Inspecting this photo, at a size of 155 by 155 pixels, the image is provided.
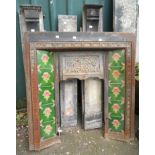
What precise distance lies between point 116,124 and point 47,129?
26.4 inches

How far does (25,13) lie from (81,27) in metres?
0.63

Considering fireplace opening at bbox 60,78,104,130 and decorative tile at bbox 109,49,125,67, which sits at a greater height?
decorative tile at bbox 109,49,125,67

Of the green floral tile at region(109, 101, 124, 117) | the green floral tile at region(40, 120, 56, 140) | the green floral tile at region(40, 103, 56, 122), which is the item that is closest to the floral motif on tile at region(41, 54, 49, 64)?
the green floral tile at region(40, 103, 56, 122)

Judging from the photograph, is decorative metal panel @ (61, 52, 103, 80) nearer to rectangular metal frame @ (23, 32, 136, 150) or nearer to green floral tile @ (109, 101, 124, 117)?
rectangular metal frame @ (23, 32, 136, 150)

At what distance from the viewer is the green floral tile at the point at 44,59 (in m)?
1.68

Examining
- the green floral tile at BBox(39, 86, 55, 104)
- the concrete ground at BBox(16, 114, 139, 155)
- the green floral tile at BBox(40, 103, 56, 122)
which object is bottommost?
the concrete ground at BBox(16, 114, 139, 155)

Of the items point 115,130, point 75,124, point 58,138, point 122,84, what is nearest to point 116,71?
point 122,84

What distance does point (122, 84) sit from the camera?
1.84m

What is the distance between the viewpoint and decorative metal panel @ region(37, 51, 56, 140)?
1704mm

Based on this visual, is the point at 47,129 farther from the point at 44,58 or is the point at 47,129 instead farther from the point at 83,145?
the point at 44,58

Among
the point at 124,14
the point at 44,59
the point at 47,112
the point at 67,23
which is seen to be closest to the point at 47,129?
the point at 47,112

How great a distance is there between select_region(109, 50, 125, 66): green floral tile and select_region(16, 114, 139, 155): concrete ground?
2.42ft

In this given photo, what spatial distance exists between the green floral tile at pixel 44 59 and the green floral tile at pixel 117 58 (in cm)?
56

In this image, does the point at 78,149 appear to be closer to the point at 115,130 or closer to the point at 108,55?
the point at 115,130
